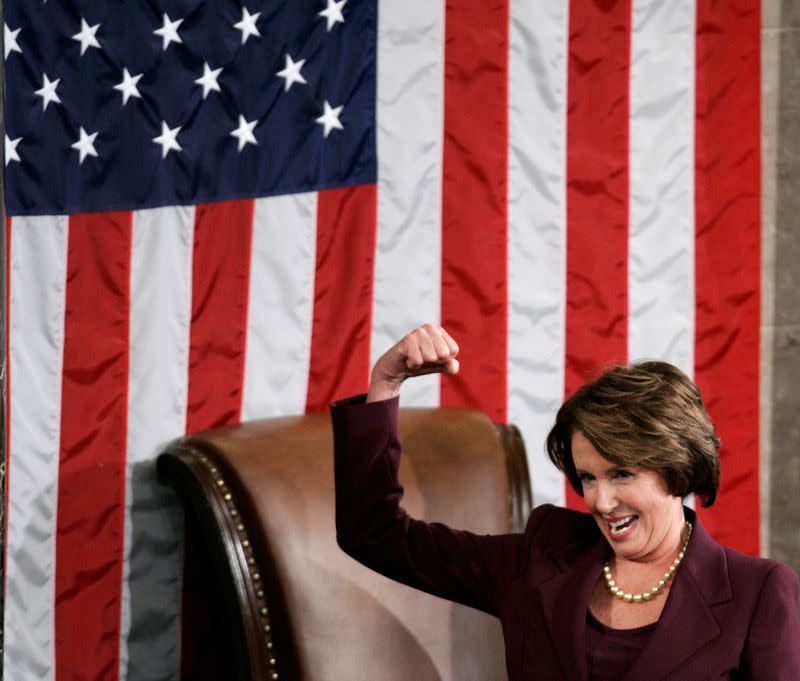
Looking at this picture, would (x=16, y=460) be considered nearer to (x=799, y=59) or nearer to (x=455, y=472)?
(x=455, y=472)

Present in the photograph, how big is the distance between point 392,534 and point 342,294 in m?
1.06

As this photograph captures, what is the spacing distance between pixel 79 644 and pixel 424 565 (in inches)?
46.2

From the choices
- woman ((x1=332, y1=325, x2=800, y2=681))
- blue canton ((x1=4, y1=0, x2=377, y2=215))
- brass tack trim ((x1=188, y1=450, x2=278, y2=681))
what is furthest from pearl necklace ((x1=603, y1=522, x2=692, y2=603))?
blue canton ((x1=4, y1=0, x2=377, y2=215))

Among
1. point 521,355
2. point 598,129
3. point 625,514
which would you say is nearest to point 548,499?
point 521,355

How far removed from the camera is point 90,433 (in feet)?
9.26

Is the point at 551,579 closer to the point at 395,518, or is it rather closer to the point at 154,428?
the point at 395,518

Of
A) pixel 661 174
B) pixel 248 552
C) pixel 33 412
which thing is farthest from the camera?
pixel 661 174

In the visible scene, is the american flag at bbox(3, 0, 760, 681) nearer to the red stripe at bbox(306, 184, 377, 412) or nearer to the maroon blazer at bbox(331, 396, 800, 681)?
the red stripe at bbox(306, 184, 377, 412)

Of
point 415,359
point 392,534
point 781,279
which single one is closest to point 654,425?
point 415,359

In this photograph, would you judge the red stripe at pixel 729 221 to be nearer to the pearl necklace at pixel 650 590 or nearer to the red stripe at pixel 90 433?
the pearl necklace at pixel 650 590

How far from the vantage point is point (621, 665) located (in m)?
1.91

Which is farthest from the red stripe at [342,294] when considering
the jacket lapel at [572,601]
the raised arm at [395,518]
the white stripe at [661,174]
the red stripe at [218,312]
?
the jacket lapel at [572,601]

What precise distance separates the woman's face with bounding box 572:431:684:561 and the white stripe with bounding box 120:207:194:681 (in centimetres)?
127

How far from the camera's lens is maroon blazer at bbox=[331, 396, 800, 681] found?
1.85 metres
